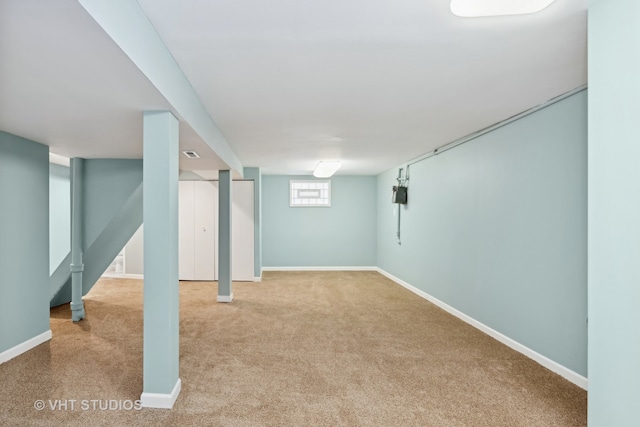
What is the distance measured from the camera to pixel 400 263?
262 inches

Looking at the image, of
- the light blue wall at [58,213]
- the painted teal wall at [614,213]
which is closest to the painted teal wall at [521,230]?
the painted teal wall at [614,213]

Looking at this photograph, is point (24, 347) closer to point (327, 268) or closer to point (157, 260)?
point (157, 260)

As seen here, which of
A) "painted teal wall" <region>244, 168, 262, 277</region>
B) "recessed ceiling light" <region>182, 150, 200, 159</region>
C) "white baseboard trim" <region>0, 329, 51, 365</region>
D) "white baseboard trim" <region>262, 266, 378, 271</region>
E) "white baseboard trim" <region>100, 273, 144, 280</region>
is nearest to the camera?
"white baseboard trim" <region>0, 329, 51, 365</region>

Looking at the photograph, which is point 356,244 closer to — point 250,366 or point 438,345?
point 438,345

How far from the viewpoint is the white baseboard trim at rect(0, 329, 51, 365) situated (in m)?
3.09

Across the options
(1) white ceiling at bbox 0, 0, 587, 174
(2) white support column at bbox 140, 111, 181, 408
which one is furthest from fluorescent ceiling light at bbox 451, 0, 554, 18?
(2) white support column at bbox 140, 111, 181, 408

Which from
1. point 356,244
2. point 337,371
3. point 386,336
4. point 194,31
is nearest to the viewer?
point 194,31

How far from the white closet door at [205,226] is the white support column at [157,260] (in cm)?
459

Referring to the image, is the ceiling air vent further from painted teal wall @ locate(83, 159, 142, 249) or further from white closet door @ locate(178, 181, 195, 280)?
white closet door @ locate(178, 181, 195, 280)

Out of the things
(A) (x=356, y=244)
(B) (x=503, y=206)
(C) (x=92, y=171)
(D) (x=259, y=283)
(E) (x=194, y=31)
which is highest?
(E) (x=194, y=31)

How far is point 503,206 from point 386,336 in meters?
1.79

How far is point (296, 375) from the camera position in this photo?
2.80 m

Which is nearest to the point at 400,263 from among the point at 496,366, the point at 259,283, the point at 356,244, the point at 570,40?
the point at 356,244

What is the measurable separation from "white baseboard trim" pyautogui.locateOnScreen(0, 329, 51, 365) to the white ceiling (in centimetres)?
190
